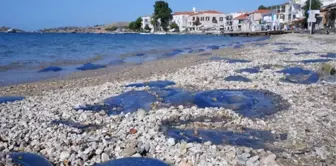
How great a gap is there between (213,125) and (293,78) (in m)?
6.03

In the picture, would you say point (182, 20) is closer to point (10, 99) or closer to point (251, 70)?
point (251, 70)

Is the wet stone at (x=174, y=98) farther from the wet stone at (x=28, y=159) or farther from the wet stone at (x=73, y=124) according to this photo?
the wet stone at (x=28, y=159)

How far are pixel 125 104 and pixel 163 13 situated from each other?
11558 cm

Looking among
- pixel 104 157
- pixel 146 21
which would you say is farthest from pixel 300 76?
pixel 146 21

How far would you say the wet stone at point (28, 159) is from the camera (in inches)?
186

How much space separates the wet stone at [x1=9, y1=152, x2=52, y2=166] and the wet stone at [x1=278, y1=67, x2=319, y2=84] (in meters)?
8.63

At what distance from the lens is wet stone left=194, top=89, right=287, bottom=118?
7.59 m

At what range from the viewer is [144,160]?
4809 mm

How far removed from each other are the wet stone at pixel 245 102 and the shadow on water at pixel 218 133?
96 centimetres

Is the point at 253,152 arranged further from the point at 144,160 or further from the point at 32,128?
the point at 32,128

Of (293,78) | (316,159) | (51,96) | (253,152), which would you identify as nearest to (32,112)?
(51,96)

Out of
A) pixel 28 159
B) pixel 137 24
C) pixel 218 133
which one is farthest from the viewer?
pixel 137 24

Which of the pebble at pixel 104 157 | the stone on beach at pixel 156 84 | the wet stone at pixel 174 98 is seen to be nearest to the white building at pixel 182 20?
the stone on beach at pixel 156 84

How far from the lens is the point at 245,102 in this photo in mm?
8094
